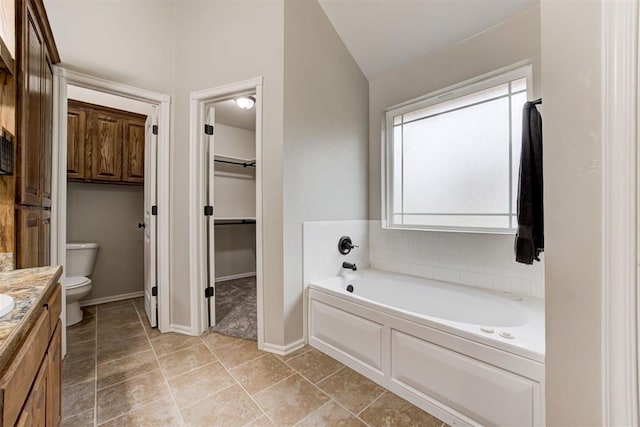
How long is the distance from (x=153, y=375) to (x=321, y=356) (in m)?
1.11

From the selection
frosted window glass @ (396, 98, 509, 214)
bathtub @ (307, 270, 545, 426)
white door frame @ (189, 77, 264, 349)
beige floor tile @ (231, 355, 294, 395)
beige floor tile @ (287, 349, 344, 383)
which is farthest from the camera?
white door frame @ (189, 77, 264, 349)

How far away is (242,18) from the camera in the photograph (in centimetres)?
213

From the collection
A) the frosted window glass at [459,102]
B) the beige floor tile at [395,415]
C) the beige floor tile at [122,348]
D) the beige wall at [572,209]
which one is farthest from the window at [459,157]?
the beige floor tile at [122,348]

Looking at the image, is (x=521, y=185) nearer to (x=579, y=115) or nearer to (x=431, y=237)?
(x=579, y=115)

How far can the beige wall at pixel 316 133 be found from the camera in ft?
6.70

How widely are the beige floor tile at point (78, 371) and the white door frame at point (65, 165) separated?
0.69 feet

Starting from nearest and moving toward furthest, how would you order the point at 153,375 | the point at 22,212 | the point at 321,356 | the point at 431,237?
the point at 22,212, the point at 153,375, the point at 321,356, the point at 431,237

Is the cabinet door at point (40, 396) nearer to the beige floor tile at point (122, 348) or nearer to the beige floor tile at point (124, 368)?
the beige floor tile at point (124, 368)

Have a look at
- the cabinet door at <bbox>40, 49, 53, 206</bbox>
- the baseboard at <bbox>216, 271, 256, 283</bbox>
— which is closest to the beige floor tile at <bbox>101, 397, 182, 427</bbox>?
the cabinet door at <bbox>40, 49, 53, 206</bbox>

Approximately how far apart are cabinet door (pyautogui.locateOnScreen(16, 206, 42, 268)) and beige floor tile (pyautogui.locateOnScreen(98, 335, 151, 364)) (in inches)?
36.0

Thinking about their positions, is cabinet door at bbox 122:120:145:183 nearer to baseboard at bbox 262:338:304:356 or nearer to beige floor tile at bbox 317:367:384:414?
baseboard at bbox 262:338:304:356

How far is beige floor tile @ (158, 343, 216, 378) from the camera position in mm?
1794

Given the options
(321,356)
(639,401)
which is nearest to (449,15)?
(639,401)

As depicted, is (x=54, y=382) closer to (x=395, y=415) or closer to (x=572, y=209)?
(x=395, y=415)
